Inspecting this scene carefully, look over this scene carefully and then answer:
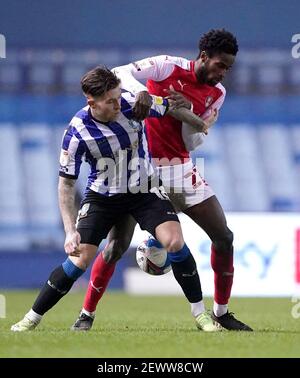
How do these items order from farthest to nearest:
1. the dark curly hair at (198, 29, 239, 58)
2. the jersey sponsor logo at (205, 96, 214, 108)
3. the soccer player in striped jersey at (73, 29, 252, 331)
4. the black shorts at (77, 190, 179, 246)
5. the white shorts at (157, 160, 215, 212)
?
the jersey sponsor logo at (205, 96, 214, 108), the white shorts at (157, 160, 215, 212), the soccer player in striped jersey at (73, 29, 252, 331), the dark curly hair at (198, 29, 239, 58), the black shorts at (77, 190, 179, 246)

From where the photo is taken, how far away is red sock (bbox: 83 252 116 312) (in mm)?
7672

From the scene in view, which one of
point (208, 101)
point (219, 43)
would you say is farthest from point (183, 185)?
point (219, 43)

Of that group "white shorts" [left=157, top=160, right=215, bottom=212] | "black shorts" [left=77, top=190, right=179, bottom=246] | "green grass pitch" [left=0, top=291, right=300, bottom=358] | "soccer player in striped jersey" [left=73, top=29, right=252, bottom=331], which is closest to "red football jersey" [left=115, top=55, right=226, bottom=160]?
"soccer player in striped jersey" [left=73, top=29, right=252, bottom=331]

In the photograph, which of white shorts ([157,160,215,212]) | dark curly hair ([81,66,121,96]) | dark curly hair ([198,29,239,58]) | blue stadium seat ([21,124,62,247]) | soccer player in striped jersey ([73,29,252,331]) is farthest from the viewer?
blue stadium seat ([21,124,62,247])

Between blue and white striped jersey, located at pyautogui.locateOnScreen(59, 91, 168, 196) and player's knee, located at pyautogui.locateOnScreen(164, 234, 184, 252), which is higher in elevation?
blue and white striped jersey, located at pyautogui.locateOnScreen(59, 91, 168, 196)

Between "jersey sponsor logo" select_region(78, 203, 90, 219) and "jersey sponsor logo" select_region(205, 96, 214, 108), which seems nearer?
"jersey sponsor logo" select_region(78, 203, 90, 219)

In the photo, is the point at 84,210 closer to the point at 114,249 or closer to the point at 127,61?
the point at 114,249

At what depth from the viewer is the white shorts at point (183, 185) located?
772 centimetres

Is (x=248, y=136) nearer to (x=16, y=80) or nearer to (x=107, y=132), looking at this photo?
(x=16, y=80)

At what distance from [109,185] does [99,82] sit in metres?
0.76

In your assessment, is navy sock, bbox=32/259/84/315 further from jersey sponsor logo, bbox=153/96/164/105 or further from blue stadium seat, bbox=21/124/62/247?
blue stadium seat, bbox=21/124/62/247

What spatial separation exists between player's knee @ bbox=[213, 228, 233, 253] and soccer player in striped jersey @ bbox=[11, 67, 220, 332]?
0.39m

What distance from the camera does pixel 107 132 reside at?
714cm
